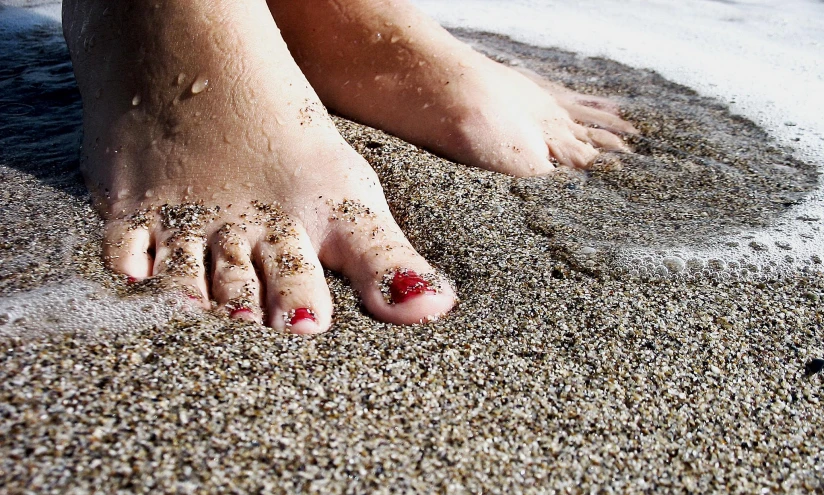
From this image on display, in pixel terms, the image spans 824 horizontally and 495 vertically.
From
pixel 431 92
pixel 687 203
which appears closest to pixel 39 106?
pixel 431 92

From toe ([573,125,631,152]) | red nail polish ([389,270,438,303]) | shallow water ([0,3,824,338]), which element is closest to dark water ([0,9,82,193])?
shallow water ([0,3,824,338])

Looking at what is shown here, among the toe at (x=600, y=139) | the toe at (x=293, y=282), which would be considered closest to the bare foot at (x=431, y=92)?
the toe at (x=600, y=139)

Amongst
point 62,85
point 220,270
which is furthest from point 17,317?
point 62,85

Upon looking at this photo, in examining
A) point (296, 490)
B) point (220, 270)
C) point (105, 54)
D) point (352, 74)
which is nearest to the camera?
point (296, 490)

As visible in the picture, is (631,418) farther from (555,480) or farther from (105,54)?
(105,54)

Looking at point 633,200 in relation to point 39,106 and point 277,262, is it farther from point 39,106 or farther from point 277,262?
point 39,106
